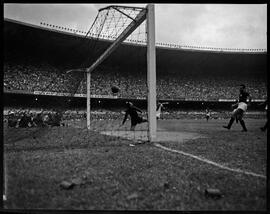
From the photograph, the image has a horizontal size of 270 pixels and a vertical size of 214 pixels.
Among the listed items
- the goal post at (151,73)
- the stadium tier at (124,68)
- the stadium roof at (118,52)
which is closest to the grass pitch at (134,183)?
the goal post at (151,73)

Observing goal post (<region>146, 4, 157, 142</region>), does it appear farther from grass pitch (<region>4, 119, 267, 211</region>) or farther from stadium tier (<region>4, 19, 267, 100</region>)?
stadium tier (<region>4, 19, 267, 100</region>)

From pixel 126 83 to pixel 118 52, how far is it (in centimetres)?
464

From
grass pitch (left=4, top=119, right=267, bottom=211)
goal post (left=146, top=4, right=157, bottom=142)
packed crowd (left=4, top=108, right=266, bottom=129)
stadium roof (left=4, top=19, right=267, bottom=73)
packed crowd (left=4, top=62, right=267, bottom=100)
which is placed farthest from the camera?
packed crowd (left=4, top=62, right=267, bottom=100)

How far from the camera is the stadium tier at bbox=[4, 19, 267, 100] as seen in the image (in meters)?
28.2

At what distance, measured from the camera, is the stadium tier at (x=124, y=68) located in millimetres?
28250

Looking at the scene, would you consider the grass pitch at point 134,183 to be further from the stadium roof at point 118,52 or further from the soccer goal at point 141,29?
the stadium roof at point 118,52

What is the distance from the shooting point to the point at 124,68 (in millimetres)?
38469

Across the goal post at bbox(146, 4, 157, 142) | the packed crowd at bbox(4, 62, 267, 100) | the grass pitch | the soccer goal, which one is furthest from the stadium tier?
the grass pitch

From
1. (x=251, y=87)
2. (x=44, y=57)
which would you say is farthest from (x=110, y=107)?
(x=251, y=87)

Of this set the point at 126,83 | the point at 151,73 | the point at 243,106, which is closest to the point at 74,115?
the point at 126,83

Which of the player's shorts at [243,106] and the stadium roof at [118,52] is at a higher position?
the stadium roof at [118,52]

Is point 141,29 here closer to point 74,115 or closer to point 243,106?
point 243,106

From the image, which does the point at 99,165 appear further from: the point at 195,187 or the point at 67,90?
the point at 67,90

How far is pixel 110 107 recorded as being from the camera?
115 feet
